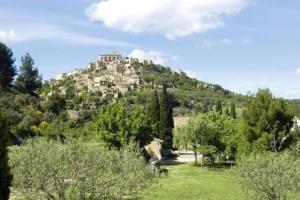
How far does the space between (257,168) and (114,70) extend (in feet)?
582

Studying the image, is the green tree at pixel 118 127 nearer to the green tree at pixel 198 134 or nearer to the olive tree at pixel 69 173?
the green tree at pixel 198 134

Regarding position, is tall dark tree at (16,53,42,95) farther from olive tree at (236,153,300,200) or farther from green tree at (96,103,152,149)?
olive tree at (236,153,300,200)

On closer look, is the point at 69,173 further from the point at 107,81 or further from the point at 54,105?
the point at 107,81

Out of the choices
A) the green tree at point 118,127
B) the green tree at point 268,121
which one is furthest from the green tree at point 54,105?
the green tree at point 268,121

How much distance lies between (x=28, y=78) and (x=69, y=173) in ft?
212

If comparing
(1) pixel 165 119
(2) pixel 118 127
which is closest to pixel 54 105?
(1) pixel 165 119

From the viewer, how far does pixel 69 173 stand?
20.4m

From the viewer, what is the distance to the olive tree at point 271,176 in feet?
71.3

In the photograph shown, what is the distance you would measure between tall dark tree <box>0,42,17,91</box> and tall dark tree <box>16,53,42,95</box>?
1579 millimetres

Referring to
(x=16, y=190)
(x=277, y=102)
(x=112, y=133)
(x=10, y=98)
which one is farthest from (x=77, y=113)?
(x=16, y=190)

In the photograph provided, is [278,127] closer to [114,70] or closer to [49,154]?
[49,154]

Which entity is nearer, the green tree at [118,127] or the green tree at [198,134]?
the green tree at [118,127]

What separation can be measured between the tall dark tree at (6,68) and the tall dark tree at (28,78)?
1.58 meters

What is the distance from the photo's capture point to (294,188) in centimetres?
2191
